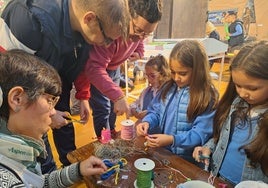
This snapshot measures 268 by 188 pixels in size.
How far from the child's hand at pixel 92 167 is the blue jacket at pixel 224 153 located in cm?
53

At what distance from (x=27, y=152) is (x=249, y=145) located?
33.3 inches

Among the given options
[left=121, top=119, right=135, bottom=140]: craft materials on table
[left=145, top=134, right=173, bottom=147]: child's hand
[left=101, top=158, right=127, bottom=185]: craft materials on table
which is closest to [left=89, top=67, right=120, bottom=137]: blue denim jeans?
[left=121, top=119, right=135, bottom=140]: craft materials on table

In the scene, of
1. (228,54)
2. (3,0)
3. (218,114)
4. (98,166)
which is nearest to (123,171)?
(98,166)

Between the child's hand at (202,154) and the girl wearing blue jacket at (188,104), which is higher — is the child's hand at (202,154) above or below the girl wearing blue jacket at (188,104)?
below

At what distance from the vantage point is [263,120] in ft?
3.29

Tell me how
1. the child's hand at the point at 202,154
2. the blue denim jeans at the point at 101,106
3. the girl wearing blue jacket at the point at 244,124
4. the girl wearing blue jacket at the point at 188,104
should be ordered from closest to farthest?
the girl wearing blue jacket at the point at 244,124 → the child's hand at the point at 202,154 → the girl wearing blue jacket at the point at 188,104 → the blue denim jeans at the point at 101,106

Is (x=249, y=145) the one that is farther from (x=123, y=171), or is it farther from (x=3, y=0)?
(x=3, y=0)

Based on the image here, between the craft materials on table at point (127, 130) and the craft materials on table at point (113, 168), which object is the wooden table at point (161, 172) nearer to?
the craft materials on table at point (113, 168)

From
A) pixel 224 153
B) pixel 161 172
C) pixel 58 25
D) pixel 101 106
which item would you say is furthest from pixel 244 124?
pixel 101 106

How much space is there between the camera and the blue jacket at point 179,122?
127 centimetres

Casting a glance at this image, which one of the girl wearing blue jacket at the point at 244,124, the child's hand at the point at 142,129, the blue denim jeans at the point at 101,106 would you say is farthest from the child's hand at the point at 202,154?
the blue denim jeans at the point at 101,106

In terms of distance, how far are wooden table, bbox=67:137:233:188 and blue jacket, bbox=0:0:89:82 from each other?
19.3 inches

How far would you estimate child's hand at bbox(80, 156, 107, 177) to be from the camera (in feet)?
3.15

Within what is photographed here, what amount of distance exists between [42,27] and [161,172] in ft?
2.53
